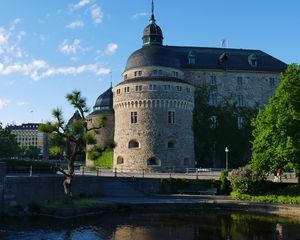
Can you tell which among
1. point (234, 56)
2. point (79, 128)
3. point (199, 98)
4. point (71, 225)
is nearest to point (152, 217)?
point (71, 225)

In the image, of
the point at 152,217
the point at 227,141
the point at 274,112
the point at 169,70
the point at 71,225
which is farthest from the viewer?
the point at 227,141

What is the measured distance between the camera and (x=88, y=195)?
30.8 metres

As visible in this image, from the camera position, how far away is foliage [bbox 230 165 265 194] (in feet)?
97.7

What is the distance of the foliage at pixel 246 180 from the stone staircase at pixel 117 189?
25.2 feet

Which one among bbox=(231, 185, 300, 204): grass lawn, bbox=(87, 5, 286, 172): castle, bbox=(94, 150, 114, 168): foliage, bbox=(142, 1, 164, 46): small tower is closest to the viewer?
bbox=(231, 185, 300, 204): grass lawn

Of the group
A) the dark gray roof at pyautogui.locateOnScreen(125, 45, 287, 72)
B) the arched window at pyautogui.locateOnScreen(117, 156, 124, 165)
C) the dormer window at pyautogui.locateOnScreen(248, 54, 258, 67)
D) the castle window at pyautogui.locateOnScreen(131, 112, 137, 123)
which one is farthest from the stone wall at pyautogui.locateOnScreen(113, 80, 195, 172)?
the dormer window at pyautogui.locateOnScreen(248, 54, 258, 67)

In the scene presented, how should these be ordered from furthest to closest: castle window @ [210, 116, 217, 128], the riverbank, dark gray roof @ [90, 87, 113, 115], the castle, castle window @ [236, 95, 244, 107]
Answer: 1. dark gray roof @ [90, 87, 113, 115]
2. castle window @ [236, 95, 244, 107]
3. castle window @ [210, 116, 217, 128]
4. the castle
5. the riverbank

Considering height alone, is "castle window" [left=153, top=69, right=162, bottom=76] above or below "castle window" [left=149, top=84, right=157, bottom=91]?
above

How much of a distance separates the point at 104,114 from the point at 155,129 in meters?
11.4

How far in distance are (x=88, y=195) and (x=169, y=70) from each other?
21.9m

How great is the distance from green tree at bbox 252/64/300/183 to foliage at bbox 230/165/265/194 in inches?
50.1

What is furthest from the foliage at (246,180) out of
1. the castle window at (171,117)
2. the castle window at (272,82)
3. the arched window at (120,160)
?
the castle window at (272,82)

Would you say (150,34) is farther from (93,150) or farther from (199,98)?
(93,150)

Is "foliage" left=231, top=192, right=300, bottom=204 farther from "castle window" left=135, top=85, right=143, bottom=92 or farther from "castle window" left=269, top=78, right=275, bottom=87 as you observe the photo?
"castle window" left=269, top=78, right=275, bottom=87
